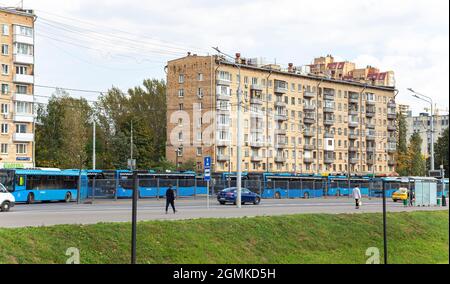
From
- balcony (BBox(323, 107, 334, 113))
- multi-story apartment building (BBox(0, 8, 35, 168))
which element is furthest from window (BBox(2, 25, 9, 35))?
balcony (BBox(323, 107, 334, 113))

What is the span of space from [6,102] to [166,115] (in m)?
29.7

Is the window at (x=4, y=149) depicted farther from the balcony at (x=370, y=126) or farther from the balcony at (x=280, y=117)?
the balcony at (x=370, y=126)

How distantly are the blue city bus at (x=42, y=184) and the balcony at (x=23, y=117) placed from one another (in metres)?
25.0

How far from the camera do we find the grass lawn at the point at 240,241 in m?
17.4

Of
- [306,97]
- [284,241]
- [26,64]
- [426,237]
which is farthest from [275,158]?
[284,241]

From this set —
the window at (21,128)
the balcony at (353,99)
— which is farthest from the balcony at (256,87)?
the window at (21,128)

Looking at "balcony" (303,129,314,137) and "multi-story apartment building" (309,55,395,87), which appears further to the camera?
"multi-story apartment building" (309,55,395,87)

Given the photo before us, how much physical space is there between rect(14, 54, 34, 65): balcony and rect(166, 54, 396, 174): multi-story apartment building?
21.8 metres

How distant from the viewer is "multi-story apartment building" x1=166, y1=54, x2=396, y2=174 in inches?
3661

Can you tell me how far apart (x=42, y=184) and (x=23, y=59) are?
3026 cm

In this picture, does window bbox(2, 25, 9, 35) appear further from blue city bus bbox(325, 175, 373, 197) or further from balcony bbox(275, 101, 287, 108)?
balcony bbox(275, 101, 287, 108)

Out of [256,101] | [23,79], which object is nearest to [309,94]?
[256,101]

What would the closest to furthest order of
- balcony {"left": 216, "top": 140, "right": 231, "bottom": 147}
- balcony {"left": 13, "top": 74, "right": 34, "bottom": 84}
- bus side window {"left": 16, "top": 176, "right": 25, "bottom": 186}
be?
1. bus side window {"left": 16, "top": 176, "right": 25, "bottom": 186}
2. balcony {"left": 13, "top": 74, "right": 34, "bottom": 84}
3. balcony {"left": 216, "top": 140, "right": 231, "bottom": 147}

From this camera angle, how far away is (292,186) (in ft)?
235
